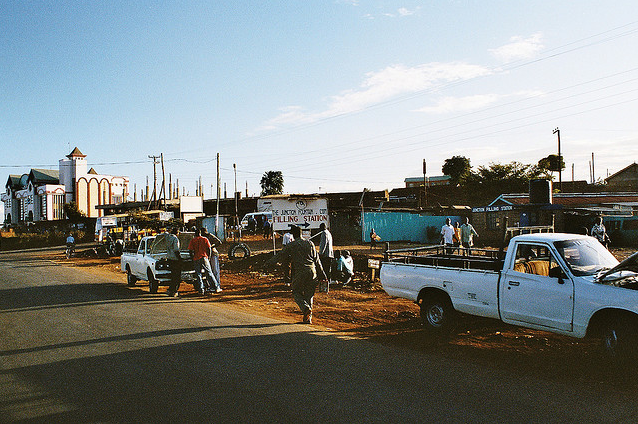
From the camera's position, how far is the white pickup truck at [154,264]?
13531mm

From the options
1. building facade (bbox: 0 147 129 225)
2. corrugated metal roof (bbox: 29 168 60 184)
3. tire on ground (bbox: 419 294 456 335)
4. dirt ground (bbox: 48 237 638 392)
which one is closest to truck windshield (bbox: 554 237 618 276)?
dirt ground (bbox: 48 237 638 392)

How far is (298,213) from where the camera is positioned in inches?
680

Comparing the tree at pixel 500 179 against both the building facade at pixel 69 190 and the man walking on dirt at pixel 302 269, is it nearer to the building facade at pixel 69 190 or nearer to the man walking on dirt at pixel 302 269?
the man walking on dirt at pixel 302 269

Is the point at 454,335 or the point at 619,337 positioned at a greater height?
the point at 619,337

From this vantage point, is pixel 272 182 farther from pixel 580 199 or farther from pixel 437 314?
pixel 437 314

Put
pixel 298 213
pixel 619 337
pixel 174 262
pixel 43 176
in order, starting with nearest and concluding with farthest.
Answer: pixel 619 337, pixel 174 262, pixel 298 213, pixel 43 176

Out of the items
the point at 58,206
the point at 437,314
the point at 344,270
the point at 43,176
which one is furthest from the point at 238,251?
the point at 43,176

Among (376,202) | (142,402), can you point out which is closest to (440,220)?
(376,202)

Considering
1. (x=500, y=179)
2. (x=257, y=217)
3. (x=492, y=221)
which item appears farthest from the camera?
(x=500, y=179)

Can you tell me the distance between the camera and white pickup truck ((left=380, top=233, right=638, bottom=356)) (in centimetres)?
584

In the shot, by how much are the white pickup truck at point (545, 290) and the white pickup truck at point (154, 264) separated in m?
7.35

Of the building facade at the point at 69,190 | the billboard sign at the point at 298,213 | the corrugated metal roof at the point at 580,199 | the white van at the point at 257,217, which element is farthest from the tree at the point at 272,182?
the billboard sign at the point at 298,213

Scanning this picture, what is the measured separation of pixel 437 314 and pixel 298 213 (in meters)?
9.72

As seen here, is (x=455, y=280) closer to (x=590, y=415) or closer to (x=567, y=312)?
(x=567, y=312)
